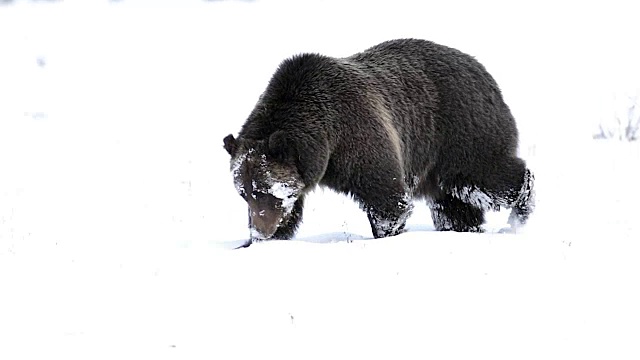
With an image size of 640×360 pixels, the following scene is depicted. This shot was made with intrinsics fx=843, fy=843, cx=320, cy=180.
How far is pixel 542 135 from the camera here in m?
15.2

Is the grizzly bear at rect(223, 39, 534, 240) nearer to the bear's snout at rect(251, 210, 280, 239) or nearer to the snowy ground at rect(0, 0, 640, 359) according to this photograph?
the bear's snout at rect(251, 210, 280, 239)

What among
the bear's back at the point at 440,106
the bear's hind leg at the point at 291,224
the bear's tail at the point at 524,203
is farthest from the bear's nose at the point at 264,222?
the bear's tail at the point at 524,203

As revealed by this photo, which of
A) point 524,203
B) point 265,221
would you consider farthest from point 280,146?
point 524,203

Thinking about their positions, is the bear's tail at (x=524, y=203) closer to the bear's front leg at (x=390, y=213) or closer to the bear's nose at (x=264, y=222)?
the bear's front leg at (x=390, y=213)

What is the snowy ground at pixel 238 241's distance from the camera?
4438 mm

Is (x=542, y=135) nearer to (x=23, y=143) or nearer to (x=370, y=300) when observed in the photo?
(x=23, y=143)

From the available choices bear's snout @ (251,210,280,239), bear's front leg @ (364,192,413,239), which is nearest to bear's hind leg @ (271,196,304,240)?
bear's snout @ (251,210,280,239)

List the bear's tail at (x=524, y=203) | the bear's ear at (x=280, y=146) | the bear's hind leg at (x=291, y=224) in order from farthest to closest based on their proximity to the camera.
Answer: the bear's tail at (x=524, y=203)
the bear's hind leg at (x=291, y=224)
the bear's ear at (x=280, y=146)

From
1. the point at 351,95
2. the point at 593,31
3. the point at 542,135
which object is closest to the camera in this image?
the point at 351,95

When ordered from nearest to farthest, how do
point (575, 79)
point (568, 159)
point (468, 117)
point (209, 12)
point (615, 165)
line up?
point (468, 117)
point (615, 165)
point (568, 159)
point (575, 79)
point (209, 12)

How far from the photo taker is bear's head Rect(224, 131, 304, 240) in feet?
20.7

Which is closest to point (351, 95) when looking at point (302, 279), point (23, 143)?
point (302, 279)

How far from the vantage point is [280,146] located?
6301mm

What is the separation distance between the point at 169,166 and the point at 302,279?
291 inches
